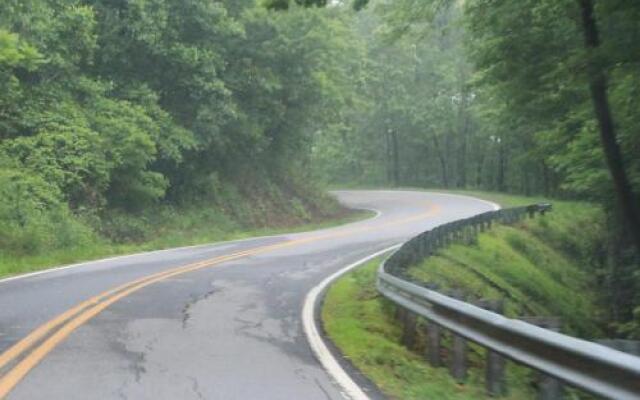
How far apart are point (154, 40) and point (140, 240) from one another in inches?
280

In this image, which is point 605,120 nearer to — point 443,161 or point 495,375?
point 495,375

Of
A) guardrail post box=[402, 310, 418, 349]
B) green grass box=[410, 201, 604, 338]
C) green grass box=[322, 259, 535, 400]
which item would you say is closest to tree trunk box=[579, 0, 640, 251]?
green grass box=[410, 201, 604, 338]

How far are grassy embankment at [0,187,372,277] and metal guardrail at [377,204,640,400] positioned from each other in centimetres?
1039

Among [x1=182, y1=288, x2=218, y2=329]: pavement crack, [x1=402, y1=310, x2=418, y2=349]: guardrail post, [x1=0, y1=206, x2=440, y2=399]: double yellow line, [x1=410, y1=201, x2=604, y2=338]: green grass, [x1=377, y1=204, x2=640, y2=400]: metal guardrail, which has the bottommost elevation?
[x1=410, y1=201, x2=604, y2=338]: green grass

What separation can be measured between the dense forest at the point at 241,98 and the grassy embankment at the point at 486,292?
1331 mm

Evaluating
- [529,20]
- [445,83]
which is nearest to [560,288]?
[529,20]

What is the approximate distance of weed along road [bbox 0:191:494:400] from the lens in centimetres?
680

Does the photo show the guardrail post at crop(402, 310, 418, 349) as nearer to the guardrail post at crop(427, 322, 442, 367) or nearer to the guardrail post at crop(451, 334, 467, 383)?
the guardrail post at crop(427, 322, 442, 367)

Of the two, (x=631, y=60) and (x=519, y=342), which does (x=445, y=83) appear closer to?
(x=631, y=60)

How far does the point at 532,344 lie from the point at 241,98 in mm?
→ 27476

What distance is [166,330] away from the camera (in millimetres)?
9508

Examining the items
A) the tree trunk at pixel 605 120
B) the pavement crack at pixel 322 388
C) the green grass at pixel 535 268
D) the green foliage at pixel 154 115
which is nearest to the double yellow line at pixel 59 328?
the pavement crack at pixel 322 388

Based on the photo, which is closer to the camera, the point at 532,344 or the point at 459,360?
the point at 532,344

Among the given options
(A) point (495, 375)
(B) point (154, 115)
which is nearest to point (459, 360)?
(A) point (495, 375)
